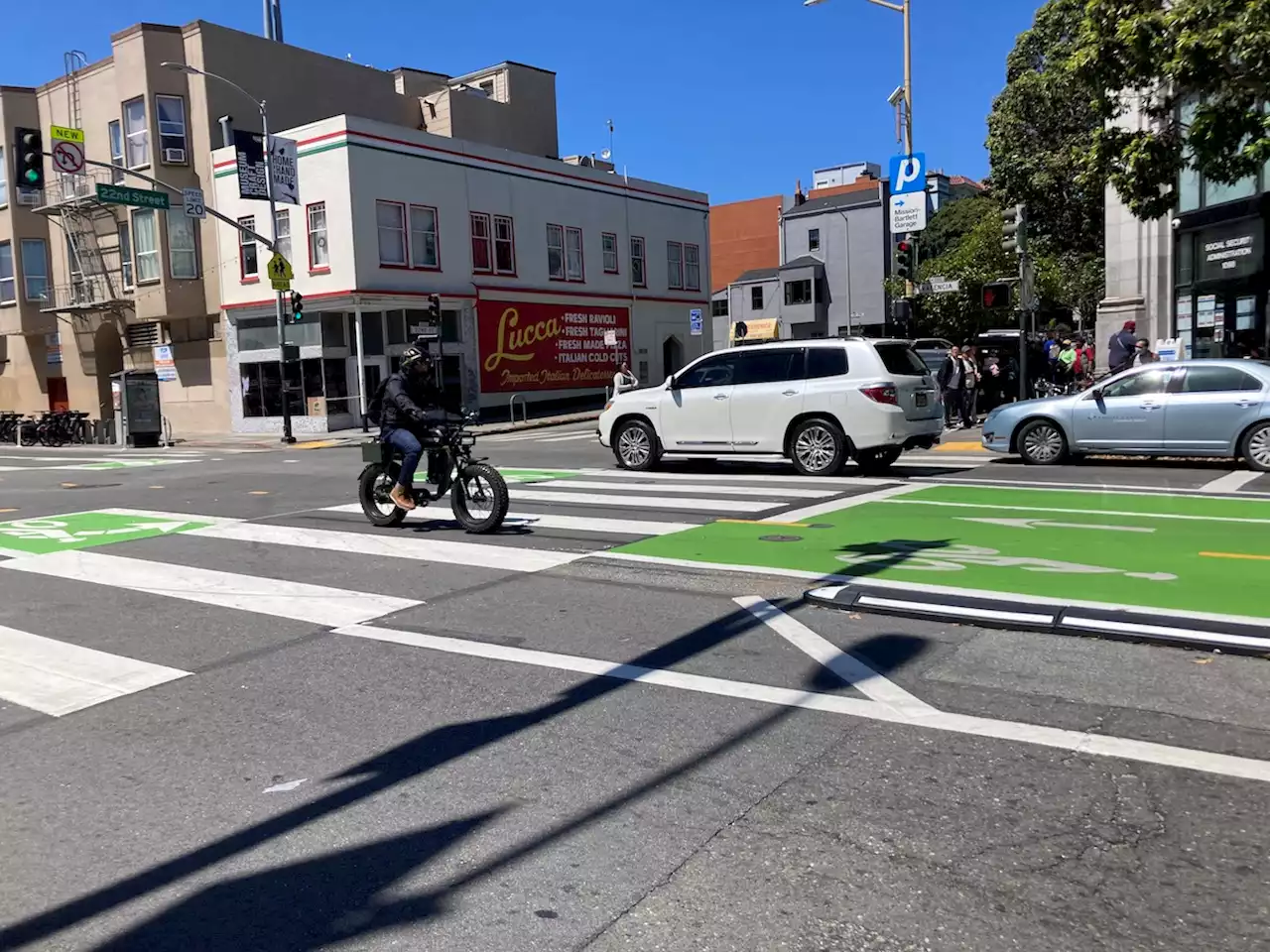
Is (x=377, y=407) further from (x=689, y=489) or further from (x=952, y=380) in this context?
(x=952, y=380)

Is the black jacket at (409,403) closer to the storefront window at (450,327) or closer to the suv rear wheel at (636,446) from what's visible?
the suv rear wheel at (636,446)

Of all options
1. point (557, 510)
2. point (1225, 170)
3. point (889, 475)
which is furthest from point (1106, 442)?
point (557, 510)

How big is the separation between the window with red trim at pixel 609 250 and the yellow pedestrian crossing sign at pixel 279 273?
14628 mm

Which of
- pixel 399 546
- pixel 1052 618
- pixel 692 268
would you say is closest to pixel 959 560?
pixel 1052 618

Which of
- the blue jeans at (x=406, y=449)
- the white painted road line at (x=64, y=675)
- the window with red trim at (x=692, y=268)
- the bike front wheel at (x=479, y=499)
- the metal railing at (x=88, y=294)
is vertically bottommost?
the white painted road line at (x=64, y=675)

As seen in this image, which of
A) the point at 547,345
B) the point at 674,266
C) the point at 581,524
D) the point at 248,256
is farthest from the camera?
the point at 674,266

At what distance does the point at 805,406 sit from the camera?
547 inches

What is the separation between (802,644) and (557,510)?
589 centimetres

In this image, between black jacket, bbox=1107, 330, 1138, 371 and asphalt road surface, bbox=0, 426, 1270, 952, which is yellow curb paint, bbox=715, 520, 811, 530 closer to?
asphalt road surface, bbox=0, 426, 1270, 952

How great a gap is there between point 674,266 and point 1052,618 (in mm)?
38457

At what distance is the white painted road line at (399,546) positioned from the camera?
8883mm

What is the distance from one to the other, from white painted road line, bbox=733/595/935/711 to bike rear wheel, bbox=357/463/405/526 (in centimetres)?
490

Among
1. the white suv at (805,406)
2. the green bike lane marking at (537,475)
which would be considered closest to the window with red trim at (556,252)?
the green bike lane marking at (537,475)

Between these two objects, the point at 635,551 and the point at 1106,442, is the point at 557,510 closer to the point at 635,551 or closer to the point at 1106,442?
the point at 635,551
